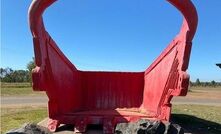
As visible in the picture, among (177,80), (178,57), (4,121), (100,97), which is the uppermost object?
(178,57)

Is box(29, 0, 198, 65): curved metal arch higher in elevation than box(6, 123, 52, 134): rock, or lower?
higher

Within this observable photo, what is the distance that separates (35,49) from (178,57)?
239cm

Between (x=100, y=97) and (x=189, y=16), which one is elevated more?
(x=189, y=16)

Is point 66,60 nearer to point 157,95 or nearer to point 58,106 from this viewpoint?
point 58,106

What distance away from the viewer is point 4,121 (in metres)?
9.02

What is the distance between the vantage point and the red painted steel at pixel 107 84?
5953mm

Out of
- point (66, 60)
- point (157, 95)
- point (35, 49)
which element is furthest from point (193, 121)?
point (35, 49)

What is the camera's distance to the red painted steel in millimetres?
5953

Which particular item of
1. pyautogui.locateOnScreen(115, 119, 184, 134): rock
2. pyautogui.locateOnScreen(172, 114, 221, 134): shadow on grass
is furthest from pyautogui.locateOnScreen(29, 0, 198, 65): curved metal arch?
pyautogui.locateOnScreen(172, 114, 221, 134): shadow on grass

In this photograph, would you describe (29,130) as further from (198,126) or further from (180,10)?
(198,126)

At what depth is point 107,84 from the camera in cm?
907

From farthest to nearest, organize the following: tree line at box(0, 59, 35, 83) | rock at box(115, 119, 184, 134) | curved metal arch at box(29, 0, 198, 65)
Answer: tree line at box(0, 59, 35, 83)
curved metal arch at box(29, 0, 198, 65)
rock at box(115, 119, 184, 134)

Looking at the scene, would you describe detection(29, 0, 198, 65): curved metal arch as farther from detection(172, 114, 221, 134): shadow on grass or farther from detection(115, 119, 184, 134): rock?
detection(172, 114, 221, 134): shadow on grass

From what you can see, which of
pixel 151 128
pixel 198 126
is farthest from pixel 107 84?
pixel 151 128
